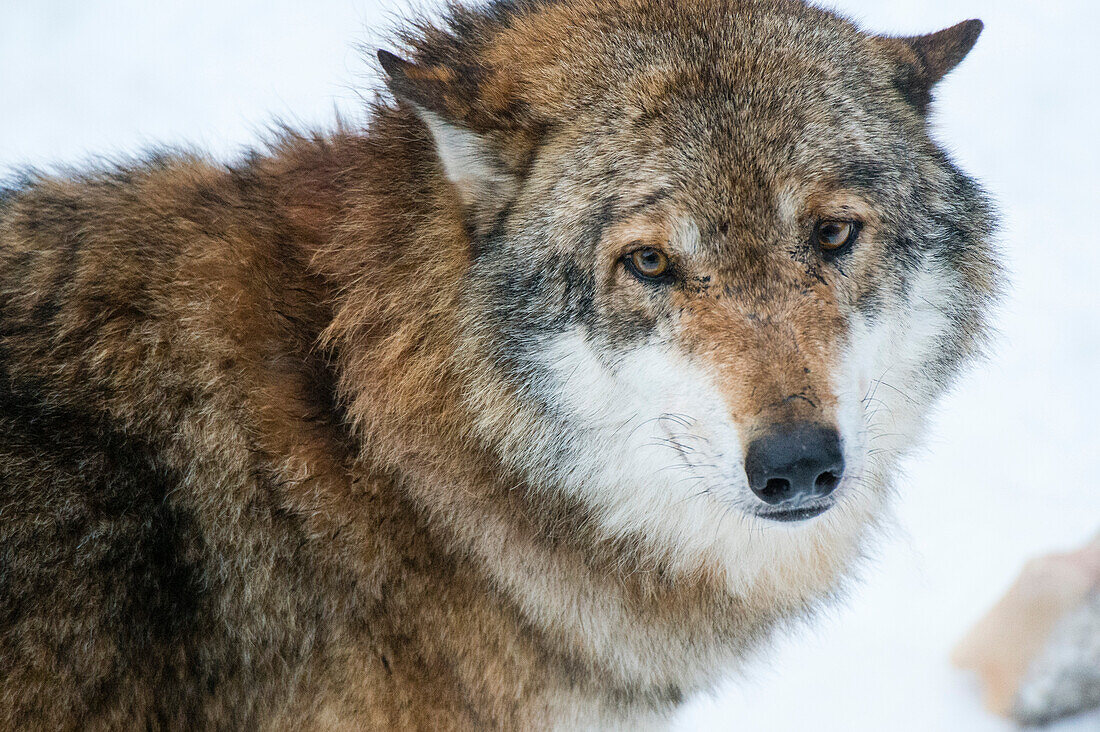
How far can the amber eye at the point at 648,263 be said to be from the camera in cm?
224

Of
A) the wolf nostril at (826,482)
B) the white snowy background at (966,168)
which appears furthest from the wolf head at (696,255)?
the white snowy background at (966,168)

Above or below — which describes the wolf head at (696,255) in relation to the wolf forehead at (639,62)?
below

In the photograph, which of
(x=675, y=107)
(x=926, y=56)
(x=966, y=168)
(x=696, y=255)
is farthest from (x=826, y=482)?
(x=966, y=168)

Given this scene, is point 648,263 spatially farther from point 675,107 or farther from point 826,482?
point 826,482

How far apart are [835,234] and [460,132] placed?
98 centimetres

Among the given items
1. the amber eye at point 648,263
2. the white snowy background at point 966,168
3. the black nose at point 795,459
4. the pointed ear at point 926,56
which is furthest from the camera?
the white snowy background at point 966,168

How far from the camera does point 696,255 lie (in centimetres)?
221

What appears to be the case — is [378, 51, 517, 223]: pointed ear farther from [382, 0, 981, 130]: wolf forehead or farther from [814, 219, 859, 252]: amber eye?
[814, 219, 859, 252]: amber eye

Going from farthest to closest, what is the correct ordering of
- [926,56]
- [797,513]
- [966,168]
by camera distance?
[966,168] < [926,56] < [797,513]

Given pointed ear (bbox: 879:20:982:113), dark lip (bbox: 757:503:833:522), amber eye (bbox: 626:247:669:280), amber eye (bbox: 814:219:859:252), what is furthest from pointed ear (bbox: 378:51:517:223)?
pointed ear (bbox: 879:20:982:113)

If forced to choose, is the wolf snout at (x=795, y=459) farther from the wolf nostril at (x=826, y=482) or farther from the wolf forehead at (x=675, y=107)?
the wolf forehead at (x=675, y=107)

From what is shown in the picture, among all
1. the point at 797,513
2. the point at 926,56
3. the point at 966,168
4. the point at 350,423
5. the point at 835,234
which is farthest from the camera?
the point at 966,168

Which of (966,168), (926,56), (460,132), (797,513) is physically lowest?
(797,513)

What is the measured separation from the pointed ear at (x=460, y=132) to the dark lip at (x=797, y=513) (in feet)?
3.40
